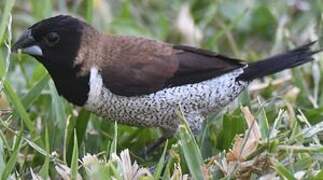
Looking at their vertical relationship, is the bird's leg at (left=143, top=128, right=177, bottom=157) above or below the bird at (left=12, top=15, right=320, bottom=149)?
below

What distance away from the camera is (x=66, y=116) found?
418 cm

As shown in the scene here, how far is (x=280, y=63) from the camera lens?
14.5 ft

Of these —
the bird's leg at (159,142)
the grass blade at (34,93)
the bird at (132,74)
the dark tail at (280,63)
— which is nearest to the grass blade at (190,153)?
Result: the bird at (132,74)

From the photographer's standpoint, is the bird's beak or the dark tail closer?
the bird's beak

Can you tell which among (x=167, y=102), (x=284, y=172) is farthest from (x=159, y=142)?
(x=284, y=172)

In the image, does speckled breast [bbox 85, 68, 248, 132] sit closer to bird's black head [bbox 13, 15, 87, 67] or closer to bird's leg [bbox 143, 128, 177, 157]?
bird's leg [bbox 143, 128, 177, 157]

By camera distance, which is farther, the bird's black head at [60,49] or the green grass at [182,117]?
the bird's black head at [60,49]

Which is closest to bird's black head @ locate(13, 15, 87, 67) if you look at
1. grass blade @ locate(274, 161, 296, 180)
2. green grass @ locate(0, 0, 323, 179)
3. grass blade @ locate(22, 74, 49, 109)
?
green grass @ locate(0, 0, 323, 179)

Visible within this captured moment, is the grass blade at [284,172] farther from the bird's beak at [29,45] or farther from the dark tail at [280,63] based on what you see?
the bird's beak at [29,45]

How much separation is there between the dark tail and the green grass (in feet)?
0.48

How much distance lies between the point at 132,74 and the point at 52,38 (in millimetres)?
410

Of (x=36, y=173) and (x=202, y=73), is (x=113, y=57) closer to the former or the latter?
(x=202, y=73)

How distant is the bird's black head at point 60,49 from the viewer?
3975 millimetres

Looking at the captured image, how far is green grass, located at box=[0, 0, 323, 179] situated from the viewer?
336 cm
